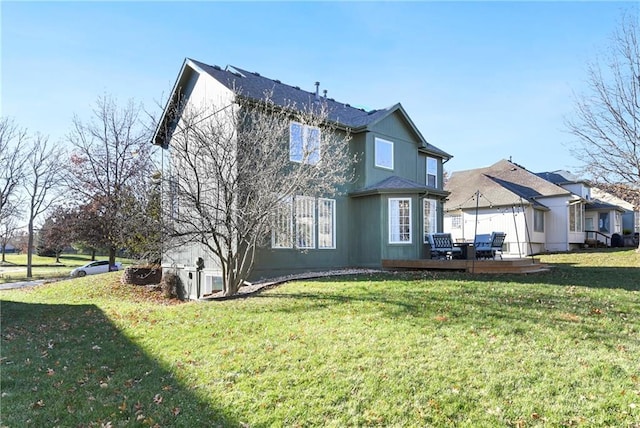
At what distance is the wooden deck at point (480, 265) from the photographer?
12.9m

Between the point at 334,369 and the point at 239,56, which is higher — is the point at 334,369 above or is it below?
below

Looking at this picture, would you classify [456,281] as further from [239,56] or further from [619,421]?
[239,56]

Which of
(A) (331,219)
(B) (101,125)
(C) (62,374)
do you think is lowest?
(C) (62,374)

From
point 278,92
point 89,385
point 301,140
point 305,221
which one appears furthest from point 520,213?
point 89,385

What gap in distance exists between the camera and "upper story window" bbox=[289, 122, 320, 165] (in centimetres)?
1402

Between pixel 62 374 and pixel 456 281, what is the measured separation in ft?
29.1

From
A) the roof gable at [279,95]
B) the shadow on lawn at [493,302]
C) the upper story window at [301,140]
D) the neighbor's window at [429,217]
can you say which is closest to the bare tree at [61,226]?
the roof gable at [279,95]

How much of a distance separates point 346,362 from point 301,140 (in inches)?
406

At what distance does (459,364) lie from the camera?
5.20m

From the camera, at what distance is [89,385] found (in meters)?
5.60

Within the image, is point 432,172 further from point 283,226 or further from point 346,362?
point 346,362

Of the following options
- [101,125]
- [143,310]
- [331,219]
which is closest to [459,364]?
[143,310]

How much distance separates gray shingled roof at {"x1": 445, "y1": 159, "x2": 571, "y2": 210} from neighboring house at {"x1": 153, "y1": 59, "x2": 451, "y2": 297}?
10.0 meters

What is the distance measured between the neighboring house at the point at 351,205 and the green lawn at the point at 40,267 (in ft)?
66.0
